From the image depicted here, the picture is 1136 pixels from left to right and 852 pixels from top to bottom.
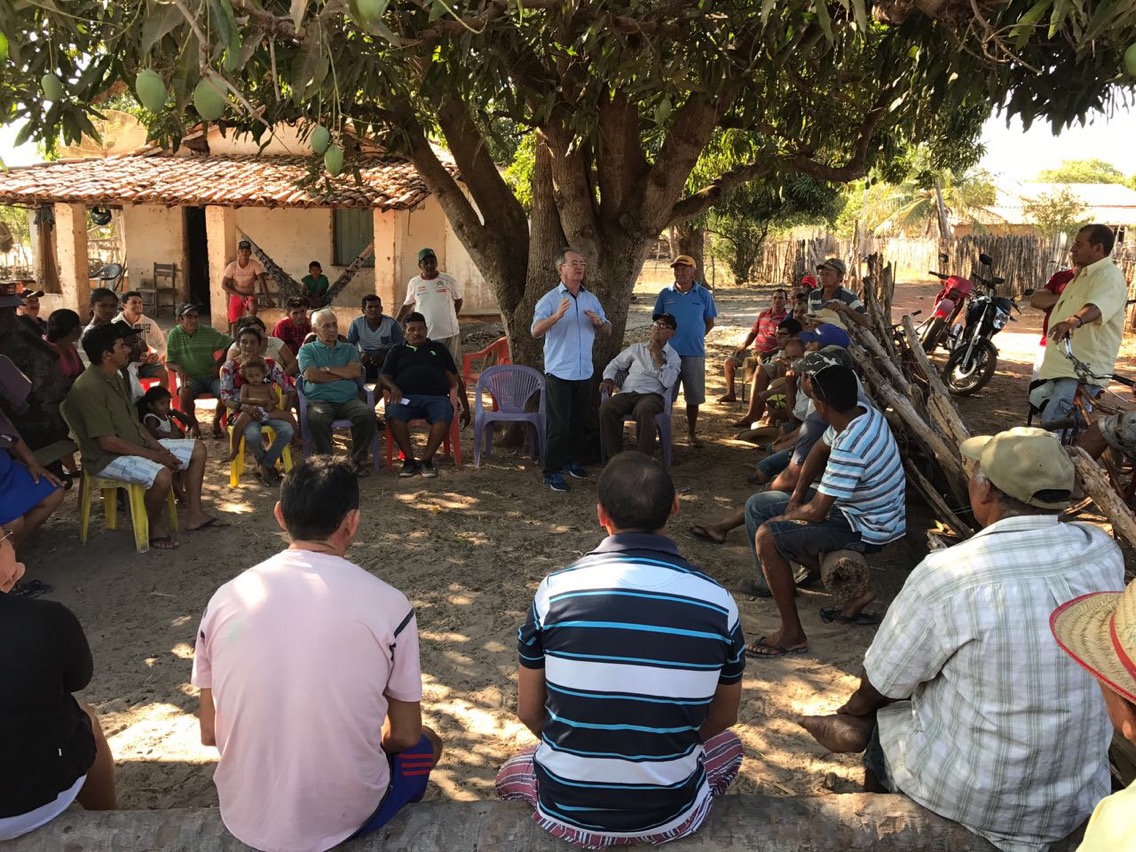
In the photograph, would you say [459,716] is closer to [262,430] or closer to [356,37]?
[356,37]

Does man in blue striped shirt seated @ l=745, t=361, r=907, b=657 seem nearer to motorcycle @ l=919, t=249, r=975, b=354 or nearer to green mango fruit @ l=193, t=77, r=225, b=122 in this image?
green mango fruit @ l=193, t=77, r=225, b=122

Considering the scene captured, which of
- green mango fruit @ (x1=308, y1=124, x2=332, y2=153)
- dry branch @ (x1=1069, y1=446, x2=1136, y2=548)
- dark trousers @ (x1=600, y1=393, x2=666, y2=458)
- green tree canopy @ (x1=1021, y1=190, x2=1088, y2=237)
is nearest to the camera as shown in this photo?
green mango fruit @ (x1=308, y1=124, x2=332, y2=153)

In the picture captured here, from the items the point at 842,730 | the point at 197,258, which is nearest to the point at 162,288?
the point at 197,258

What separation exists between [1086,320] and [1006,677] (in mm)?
4366

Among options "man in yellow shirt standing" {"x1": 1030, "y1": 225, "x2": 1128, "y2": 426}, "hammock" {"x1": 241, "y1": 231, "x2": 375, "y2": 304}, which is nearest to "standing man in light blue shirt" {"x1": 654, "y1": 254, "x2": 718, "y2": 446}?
"man in yellow shirt standing" {"x1": 1030, "y1": 225, "x2": 1128, "y2": 426}

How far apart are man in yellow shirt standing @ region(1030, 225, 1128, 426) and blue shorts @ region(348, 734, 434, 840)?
4.70m

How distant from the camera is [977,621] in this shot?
7.31ft

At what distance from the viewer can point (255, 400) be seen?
6.88m

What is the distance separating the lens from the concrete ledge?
238cm

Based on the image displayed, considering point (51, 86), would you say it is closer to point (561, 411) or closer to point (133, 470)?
point (133, 470)

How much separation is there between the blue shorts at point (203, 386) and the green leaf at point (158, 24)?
5.96 m

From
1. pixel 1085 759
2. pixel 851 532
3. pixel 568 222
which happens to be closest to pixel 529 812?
pixel 1085 759

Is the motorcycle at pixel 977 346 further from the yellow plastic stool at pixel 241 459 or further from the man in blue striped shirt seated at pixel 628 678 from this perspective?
the man in blue striped shirt seated at pixel 628 678

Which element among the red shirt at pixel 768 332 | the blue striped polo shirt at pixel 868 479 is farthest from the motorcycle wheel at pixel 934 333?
the blue striped polo shirt at pixel 868 479
